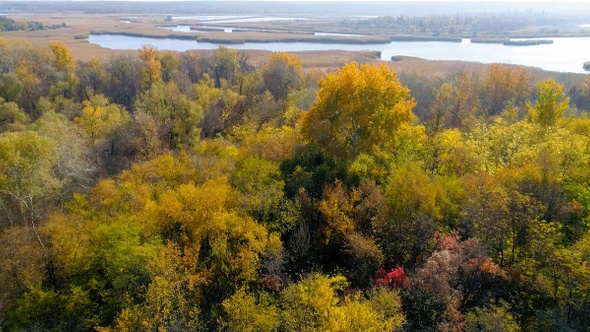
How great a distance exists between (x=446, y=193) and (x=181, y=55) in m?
75.8

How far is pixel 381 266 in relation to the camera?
27578mm

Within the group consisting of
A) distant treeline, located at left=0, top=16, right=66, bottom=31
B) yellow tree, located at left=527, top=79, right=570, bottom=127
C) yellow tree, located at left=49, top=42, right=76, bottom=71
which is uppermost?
distant treeline, located at left=0, top=16, right=66, bottom=31

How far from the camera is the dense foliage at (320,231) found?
22.8 metres

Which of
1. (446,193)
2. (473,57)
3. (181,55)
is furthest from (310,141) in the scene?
(473,57)

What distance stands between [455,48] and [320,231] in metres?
137

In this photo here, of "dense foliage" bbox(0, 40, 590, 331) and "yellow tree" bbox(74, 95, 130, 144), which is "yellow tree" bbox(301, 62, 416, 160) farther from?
"yellow tree" bbox(74, 95, 130, 144)

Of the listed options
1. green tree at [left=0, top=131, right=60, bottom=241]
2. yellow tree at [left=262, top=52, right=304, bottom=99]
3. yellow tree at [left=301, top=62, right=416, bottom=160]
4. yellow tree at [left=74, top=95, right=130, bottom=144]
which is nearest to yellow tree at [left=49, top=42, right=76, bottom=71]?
yellow tree at [left=74, top=95, right=130, bottom=144]

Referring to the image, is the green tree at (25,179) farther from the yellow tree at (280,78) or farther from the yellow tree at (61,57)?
the yellow tree at (61,57)

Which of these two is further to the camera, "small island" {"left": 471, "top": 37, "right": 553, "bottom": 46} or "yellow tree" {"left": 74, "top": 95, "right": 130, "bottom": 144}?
"small island" {"left": 471, "top": 37, "right": 553, "bottom": 46}

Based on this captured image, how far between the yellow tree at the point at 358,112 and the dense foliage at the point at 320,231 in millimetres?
117

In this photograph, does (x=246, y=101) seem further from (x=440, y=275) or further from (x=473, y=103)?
(x=440, y=275)

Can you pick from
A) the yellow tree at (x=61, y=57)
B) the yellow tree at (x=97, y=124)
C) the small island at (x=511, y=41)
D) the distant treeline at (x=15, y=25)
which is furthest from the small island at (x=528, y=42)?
the distant treeline at (x=15, y=25)

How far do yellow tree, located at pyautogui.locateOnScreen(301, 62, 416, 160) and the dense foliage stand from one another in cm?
12

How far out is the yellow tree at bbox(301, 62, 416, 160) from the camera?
34219 mm
